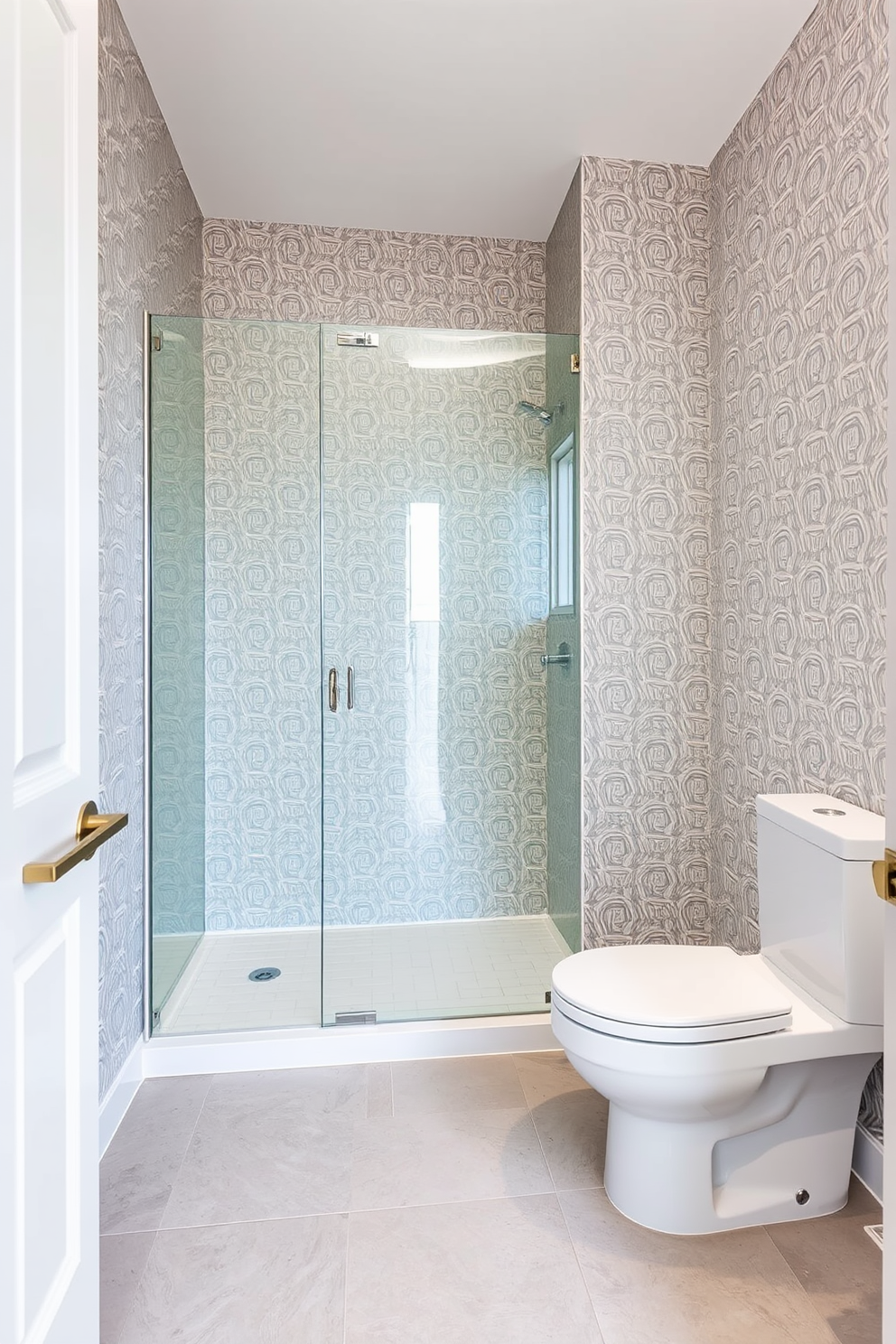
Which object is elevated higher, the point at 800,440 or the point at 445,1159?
the point at 800,440

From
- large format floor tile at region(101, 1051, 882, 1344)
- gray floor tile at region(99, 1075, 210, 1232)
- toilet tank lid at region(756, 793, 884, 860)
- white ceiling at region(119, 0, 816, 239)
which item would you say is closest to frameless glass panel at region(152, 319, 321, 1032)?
gray floor tile at region(99, 1075, 210, 1232)

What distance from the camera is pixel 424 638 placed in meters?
2.40

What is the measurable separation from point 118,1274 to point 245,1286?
0.78ft

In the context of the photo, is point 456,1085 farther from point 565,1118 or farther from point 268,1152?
point 268,1152

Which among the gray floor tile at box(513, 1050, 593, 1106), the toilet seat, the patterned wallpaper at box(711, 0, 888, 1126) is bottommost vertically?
the gray floor tile at box(513, 1050, 593, 1106)

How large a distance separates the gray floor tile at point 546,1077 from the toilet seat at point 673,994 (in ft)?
1.66

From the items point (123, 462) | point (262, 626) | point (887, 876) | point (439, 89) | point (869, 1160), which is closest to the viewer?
point (887, 876)

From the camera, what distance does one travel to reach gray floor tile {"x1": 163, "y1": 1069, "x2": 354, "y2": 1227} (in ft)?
5.24

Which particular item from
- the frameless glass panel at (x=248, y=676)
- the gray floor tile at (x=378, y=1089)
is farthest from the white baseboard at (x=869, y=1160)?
the frameless glass panel at (x=248, y=676)

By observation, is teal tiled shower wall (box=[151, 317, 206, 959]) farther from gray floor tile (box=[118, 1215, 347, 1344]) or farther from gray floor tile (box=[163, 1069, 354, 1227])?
gray floor tile (box=[118, 1215, 347, 1344])

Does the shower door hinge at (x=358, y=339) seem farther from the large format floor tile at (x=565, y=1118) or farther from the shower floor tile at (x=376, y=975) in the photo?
the large format floor tile at (x=565, y=1118)

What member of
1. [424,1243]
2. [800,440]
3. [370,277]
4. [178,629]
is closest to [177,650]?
[178,629]

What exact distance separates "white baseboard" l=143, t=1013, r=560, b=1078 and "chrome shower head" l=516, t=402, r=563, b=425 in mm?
1785

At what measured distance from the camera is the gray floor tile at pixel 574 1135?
5.55ft
